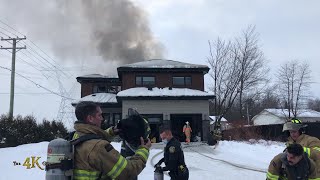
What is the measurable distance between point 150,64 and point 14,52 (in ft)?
39.8

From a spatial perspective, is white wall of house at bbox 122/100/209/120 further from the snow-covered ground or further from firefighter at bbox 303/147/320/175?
firefighter at bbox 303/147/320/175

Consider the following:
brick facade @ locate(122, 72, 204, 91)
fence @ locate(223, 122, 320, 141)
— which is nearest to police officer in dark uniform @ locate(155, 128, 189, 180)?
fence @ locate(223, 122, 320, 141)

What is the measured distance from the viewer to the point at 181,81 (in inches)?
1254

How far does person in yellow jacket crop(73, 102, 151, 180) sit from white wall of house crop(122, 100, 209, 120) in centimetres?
2652

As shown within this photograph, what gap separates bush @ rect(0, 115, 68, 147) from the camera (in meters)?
22.2

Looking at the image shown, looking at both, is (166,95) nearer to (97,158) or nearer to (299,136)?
(299,136)

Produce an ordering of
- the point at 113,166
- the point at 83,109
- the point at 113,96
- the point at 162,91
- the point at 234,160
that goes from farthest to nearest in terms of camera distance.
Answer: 1. the point at 113,96
2. the point at 162,91
3. the point at 234,160
4. the point at 83,109
5. the point at 113,166

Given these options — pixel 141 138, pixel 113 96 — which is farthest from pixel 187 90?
pixel 141 138

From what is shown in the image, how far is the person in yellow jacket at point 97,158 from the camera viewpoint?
289cm

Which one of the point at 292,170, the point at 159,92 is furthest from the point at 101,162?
the point at 159,92

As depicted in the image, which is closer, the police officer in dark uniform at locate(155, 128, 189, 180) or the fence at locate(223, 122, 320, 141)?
the police officer in dark uniform at locate(155, 128, 189, 180)

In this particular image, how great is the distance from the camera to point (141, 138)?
3.23 m

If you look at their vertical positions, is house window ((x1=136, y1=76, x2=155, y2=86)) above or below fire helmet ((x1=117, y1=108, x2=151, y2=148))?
above

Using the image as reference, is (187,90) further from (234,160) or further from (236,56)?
(234,160)
